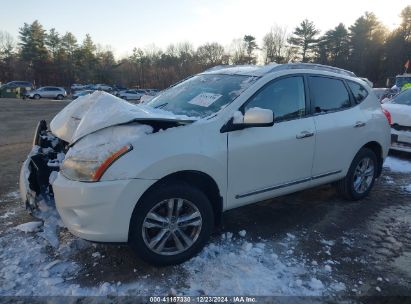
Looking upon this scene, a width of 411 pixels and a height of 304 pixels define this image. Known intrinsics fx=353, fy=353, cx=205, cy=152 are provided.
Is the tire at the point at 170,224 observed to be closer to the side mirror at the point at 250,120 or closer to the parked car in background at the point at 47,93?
the side mirror at the point at 250,120

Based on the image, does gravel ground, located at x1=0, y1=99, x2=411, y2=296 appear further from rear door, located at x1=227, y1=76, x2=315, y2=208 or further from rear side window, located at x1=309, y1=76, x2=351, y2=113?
rear side window, located at x1=309, y1=76, x2=351, y2=113

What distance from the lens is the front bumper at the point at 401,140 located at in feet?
23.0

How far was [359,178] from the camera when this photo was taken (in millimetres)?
4941

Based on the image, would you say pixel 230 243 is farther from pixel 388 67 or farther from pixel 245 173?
pixel 388 67

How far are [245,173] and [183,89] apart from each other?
4.80 ft

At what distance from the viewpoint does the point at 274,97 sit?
3.77 meters

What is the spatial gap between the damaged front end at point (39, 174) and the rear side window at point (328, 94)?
110 inches

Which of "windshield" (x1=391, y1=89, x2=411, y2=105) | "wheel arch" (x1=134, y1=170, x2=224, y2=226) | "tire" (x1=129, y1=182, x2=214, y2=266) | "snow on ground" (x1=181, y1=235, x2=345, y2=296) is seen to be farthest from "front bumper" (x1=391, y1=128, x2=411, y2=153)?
"tire" (x1=129, y1=182, x2=214, y2=266)

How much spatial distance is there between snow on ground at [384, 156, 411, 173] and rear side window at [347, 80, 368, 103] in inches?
100

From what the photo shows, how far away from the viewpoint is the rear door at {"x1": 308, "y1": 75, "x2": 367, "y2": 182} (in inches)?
163

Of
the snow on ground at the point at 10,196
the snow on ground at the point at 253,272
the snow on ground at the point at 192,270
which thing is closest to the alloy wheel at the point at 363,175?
the snow on ground at the point at 192,270

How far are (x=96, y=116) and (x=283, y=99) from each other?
1.97 meters

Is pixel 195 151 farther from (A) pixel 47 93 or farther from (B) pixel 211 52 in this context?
(B) pixel 211 52

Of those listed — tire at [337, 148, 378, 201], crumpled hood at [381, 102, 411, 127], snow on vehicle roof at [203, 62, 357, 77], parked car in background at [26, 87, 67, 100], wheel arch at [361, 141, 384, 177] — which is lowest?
parked car in background at [26, 87, 67, 100]
